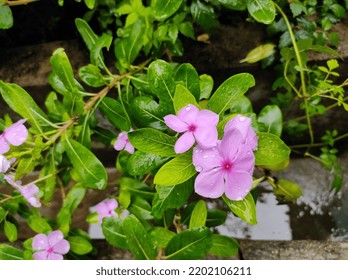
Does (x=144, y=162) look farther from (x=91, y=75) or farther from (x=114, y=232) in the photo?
(x=91, y=75)

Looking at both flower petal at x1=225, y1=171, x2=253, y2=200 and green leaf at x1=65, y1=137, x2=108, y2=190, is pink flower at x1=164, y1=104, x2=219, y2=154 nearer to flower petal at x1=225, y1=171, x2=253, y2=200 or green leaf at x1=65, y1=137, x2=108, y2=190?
flower petal at x1=225, y1=171, x2=253, y2=200

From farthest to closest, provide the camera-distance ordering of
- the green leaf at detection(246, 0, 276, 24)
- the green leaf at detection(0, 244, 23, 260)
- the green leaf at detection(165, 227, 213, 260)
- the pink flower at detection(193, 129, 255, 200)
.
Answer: the green leaf at detection(0, 244, 23, 260), the green leaf at detection(246, 0, 276, 24), the green leaf at detection(165, 227, 213, 260), the pink flower at detection(193, 129, 255, 200)

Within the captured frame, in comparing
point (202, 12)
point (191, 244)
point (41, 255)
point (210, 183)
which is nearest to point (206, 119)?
point (210, 183)

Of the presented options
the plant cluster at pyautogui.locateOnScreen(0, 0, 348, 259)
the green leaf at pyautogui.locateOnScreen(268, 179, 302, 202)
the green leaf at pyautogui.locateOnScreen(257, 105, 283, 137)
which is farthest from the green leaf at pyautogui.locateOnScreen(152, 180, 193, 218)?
the green leaf at pyautogui.locateOnScreen(268, 179, 302, 202)

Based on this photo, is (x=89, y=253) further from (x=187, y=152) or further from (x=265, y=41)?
(x=265, y=41)

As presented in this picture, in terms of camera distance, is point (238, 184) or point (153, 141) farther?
point (153, 141)

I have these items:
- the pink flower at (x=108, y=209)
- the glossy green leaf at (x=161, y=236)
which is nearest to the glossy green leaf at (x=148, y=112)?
the glossy green leaf at (x=161, y=236)
